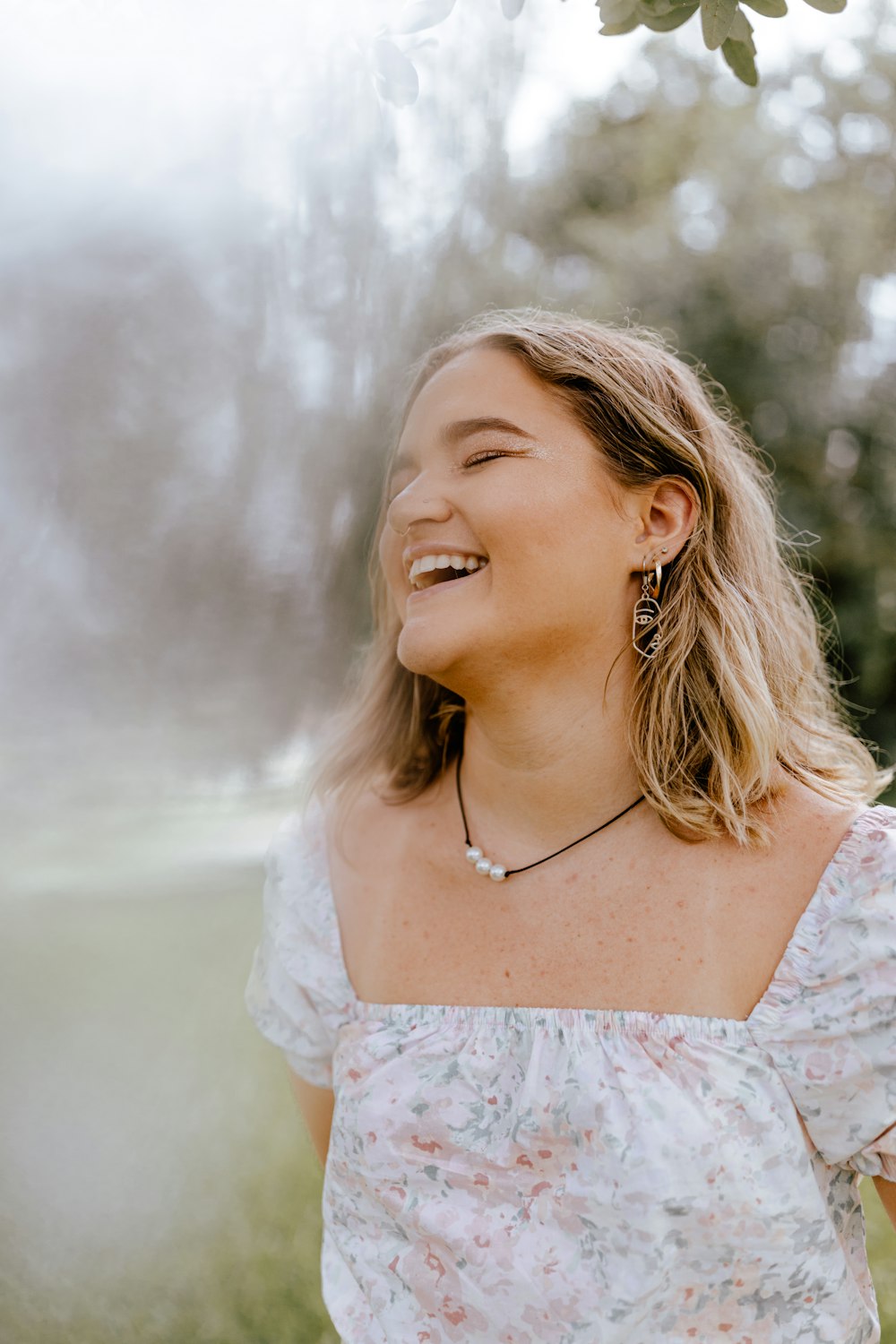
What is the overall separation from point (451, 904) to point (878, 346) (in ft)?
14.3

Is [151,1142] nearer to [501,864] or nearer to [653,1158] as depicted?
[501,864]

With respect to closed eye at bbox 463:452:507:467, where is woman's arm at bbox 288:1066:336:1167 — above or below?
below

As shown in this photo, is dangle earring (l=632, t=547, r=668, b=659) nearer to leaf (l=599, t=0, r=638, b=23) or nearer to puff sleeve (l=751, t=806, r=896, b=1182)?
puff sleeve (l=751, t=806, r=896, b=1182)

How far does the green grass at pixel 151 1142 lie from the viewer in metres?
1.42

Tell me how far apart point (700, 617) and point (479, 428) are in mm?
307

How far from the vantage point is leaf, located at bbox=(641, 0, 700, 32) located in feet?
2.82

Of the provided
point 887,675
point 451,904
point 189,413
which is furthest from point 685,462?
point 887,675

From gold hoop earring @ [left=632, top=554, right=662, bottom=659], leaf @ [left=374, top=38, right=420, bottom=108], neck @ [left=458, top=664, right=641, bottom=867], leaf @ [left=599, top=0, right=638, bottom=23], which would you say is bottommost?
neck @ [left=458, top=664, right=641, bottom=867]

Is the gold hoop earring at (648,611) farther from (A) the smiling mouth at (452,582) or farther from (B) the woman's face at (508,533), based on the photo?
(A) the smiling mouth at (452,582)

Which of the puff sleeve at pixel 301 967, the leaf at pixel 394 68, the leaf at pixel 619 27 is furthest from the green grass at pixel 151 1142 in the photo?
A: the leaf at pixel 619 27

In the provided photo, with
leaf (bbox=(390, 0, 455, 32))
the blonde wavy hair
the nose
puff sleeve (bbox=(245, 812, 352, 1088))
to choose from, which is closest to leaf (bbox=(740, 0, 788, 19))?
leaf (bbox=(390, 0, 455, 32))

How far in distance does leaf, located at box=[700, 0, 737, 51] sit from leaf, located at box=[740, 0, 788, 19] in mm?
24

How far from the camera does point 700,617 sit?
1124 millimetres

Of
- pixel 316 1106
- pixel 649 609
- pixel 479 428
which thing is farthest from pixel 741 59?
pixel 316 1106
